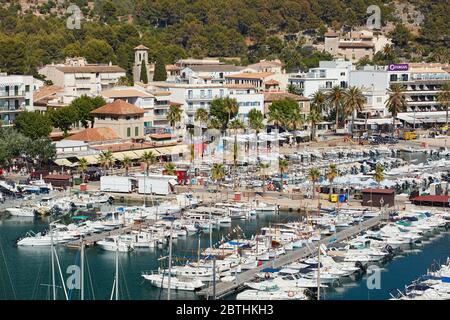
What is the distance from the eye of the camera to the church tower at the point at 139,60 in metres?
94.2

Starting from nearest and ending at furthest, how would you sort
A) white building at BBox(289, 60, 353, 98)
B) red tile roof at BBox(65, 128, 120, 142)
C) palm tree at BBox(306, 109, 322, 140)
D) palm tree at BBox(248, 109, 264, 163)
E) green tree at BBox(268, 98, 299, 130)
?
red tile roof at BBox(65, 128, 120, 142), palm tree at BBox(248, 109, 264, 163), green tree at BBox(268, 98, 299, 130), palm tree at BBox(306, 109, 322, 140), white building at BBox(289, 60, 353, 98)

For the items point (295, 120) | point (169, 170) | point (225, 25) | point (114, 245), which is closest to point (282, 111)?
point (295, 120)

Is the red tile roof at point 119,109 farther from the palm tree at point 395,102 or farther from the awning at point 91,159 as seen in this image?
the palm tree at point 395,102

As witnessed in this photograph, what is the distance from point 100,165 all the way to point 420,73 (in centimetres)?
3962

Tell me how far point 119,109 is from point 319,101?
20.1m

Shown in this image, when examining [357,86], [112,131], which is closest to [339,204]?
[112,131]

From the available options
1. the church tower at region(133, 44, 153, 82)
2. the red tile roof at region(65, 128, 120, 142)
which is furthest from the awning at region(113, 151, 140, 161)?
the church tower at region(133, 44, 153, 82)

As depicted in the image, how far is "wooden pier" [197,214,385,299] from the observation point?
3095 centimetres

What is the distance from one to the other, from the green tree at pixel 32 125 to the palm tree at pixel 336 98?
24.5 metres

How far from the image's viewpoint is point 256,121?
6862cm

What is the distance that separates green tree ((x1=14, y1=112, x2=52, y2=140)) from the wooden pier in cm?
2641

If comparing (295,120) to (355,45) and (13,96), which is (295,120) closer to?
(13,96)

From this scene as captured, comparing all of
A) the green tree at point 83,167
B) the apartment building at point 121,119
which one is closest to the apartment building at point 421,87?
the apartment building at point 121,119

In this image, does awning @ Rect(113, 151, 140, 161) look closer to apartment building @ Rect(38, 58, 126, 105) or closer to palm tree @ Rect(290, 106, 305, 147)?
palm tree @ Rect(290, 106, 305, 147)
